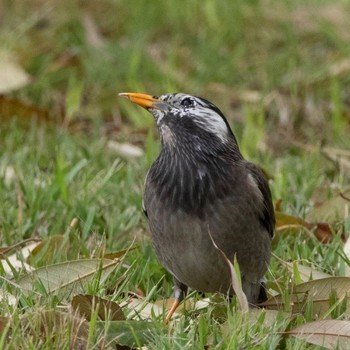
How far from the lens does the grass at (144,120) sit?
14.8 ft

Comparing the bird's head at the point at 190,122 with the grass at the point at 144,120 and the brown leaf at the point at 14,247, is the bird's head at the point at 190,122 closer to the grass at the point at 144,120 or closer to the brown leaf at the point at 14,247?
the grass at the point at 144,120

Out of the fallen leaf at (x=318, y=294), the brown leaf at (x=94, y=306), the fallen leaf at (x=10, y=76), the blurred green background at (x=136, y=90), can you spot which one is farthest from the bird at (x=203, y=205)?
the fallen leaf at (x=10, y=76)

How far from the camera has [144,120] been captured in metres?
8.38

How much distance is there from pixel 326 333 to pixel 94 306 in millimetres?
889

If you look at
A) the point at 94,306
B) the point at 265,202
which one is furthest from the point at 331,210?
the point at 94,306

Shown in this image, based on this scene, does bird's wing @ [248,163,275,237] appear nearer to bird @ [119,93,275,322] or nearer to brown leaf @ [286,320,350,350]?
bird @ [119,93,275,322]

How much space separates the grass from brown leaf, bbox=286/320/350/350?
0.13ft

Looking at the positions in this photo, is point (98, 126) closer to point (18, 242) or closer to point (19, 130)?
point (19, 130)

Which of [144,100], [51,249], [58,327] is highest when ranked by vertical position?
[144,100]

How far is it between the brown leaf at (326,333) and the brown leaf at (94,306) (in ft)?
2.26

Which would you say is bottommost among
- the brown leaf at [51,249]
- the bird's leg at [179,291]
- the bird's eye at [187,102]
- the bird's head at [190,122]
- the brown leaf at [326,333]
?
the bird's leg at [179,291]

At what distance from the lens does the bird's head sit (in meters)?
4.95

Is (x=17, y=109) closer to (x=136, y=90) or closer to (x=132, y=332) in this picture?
(x=136, y=90)

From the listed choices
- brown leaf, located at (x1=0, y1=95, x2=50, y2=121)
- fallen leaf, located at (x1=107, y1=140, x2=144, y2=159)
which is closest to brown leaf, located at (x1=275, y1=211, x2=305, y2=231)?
fallen leaf, located at (x1=107, y1=140, x2=144, y2=159)
